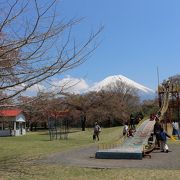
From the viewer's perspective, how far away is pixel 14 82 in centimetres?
532

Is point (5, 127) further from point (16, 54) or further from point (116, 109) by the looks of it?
point (16, 54)

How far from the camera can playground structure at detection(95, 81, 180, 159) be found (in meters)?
18.2

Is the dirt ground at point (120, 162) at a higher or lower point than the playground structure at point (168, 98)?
lower

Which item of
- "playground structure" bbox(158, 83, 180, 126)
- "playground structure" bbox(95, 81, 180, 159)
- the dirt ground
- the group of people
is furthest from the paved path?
"playground structure" bbox(158, 83, 180, 126)

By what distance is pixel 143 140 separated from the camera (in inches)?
981

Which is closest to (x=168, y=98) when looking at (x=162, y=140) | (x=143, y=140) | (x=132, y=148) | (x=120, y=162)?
(x=143, y=140)

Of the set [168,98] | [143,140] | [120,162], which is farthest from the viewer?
[168,98]

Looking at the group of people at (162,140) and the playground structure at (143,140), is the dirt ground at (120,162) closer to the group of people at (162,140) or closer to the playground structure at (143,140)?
the playground structure at (143,140)

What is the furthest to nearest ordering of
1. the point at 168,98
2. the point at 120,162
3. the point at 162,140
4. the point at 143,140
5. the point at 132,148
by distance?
1. the point at 168,98
2. the point at 143,140
3. the point at 162,140
4. the point at 132,148
5. the point at 120,162

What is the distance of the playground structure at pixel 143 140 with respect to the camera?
1823cm

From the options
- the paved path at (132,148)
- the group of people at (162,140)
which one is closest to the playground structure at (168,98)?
the paved path at (132,148)

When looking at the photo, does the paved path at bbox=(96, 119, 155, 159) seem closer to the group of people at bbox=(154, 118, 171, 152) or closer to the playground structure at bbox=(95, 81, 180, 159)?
the playground structure at bbox=(95, 81, 180, 159)

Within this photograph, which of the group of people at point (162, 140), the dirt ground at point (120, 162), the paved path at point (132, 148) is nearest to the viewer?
the dirt ground at point (120, 162)

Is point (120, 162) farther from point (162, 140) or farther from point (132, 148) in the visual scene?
point (162, 140)
